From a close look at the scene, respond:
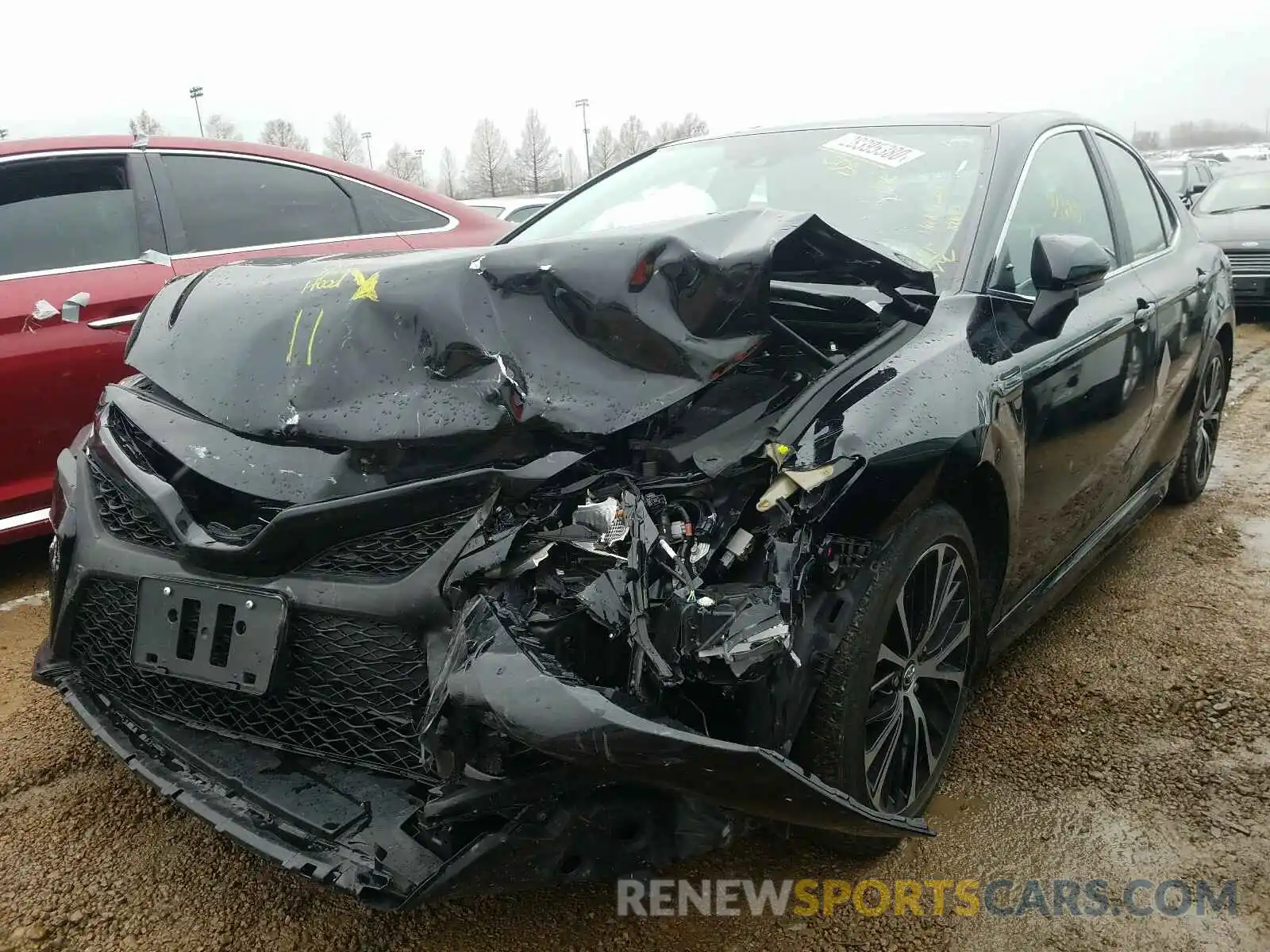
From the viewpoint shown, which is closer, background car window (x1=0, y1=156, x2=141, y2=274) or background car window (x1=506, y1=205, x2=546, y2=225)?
background car window (x1=0, y1=156, x2=141, y2=274)

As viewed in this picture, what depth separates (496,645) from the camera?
4.82 feet

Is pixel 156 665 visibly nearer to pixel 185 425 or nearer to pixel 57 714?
pixel 185 425

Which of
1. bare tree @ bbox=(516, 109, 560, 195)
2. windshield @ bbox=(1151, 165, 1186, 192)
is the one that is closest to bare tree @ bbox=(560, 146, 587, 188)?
bare tree @ bbox=(516, 109, 560, 195)

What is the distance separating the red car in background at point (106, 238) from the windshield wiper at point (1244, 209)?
9395mm

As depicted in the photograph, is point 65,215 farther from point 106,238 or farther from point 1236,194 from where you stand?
point 1236,194

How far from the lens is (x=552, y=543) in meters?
1.64

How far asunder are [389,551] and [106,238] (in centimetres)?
266

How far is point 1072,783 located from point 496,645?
65.7 inches

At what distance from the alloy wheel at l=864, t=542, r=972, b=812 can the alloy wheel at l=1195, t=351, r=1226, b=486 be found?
2.45m

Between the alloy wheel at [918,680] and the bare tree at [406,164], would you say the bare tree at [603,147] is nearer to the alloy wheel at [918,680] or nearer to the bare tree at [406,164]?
the bare tree at [406,164]

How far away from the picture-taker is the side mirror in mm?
2311

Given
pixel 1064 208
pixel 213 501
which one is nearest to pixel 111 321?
pixel 213 501

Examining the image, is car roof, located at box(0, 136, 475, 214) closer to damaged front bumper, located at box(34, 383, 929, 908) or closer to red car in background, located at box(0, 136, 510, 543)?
red car in background, located at box(0, 136, 510, 543)

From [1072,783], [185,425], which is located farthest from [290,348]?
[1072,783]
